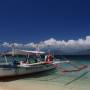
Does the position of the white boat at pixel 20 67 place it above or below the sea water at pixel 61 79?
above

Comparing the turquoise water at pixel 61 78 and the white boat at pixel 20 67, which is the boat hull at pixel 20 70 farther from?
the turquoise water at pixel 61 78

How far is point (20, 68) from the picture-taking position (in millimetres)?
23156

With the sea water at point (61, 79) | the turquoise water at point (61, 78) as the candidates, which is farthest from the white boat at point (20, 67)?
the turquoise water at point (61, 78)

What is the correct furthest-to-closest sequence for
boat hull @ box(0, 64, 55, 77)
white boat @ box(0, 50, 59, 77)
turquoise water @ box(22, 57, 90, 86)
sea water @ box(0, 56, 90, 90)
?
white boat @ box(0, 50, 59, 77)
boat hull @ box(0, 64, 55, 77)
turquoise water @ box(22, 57, 90, 86)
sea water @ box(0, 56, 90, 90)

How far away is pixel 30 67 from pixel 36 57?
6.19 m

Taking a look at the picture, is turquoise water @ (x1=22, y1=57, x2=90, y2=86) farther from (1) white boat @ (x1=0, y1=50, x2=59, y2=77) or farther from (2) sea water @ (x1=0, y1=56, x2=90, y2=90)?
(1) white boat @ (x1=0, y1=50, x2=59, y2=77)

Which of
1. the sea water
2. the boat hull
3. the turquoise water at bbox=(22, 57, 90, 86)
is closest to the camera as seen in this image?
the sea water

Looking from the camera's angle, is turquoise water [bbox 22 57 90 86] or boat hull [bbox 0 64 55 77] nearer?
turquoise water [bbox 22 57 90 86]

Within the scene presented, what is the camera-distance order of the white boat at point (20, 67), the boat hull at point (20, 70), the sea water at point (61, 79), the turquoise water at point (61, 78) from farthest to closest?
the white boat at point (20, 67), the boat hull at point (20, 70), the turquoise water at point (61, 78), the sea water at point (61, 79)

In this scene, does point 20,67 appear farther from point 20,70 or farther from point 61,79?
point 61,79

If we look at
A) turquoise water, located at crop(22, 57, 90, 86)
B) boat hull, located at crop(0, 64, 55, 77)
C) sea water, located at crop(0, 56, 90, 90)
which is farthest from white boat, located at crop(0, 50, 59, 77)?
turquoise water, located at crop(22, 57, 90, 86)

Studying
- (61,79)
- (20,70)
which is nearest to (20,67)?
(20,70)

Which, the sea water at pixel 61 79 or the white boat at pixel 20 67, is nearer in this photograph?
the sea water at pixel 61 79

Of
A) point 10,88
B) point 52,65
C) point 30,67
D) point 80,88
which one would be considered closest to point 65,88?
point 80,88
